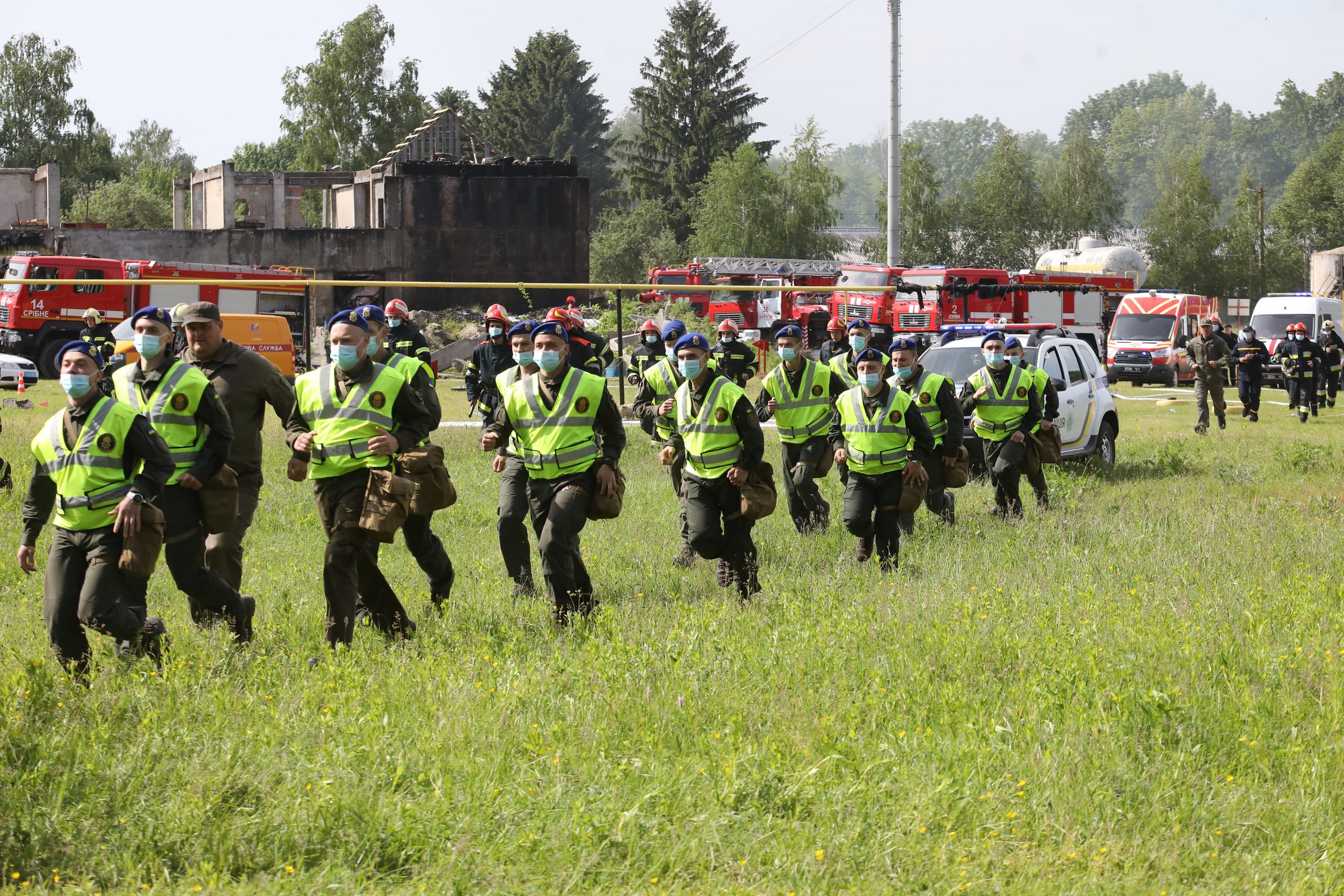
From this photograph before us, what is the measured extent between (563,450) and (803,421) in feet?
13.0

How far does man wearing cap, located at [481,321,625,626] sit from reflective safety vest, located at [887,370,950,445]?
3553 mm

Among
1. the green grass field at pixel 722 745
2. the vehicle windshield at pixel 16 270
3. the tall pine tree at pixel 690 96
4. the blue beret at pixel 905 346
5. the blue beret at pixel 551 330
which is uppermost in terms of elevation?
the tall pine tree at pixel 690 96

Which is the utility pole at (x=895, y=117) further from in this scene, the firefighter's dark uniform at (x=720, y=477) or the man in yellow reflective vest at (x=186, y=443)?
the man in yellow reflective vest at (x=186, y=443)

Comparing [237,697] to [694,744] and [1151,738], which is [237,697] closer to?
[694,744]

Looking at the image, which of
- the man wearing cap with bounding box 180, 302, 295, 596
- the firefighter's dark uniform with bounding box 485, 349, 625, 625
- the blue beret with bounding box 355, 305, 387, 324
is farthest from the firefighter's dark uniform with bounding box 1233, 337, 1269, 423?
the man wearing cap with bounding box 180, 302, 295, 596

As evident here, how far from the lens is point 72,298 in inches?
1252

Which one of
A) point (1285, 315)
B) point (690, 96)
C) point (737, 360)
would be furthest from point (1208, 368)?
point (690, 96)

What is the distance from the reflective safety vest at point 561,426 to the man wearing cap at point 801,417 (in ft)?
11.8

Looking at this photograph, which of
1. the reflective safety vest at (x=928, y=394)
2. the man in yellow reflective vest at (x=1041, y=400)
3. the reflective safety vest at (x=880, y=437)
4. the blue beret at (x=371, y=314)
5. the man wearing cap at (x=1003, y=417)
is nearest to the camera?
the blue beret at (x=371, y=314)

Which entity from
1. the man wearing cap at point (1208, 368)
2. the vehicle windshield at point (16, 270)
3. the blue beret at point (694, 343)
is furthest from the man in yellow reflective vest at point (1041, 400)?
the vehicle windshield at point (16, 270)

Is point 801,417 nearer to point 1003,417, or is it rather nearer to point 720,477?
point 1003,417

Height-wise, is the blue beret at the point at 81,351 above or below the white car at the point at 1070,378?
above

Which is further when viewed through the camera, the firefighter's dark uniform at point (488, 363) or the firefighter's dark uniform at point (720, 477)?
the firefighter's dark uniform at point (488, 363)

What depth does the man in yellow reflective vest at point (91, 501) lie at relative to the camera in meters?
6.32
